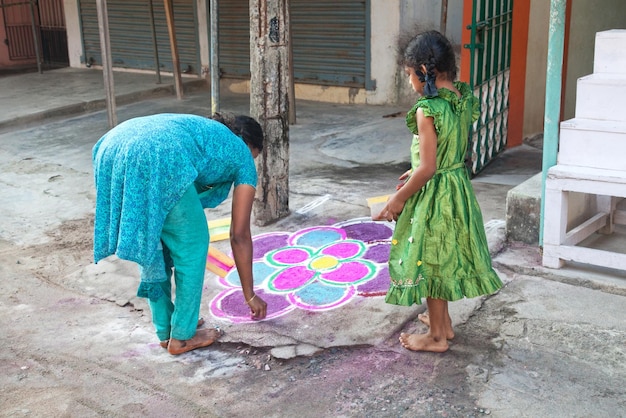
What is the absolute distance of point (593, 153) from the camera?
156 inches

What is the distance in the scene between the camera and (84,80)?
11555 millimetres

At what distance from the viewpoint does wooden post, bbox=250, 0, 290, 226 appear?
4930 millimetres

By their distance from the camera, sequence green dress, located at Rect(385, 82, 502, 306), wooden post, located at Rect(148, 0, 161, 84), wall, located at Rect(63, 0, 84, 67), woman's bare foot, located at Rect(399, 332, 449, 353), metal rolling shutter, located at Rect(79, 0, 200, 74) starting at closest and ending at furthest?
1. green dress, located at Rect(385, 82, 502, 306)
2. woman's bare foot, located at Rect(399, 332, 449, 353)
3. wooden post, located at Rect(148, 0, 161, 84)
4. metal rolling shutter, located at Rect(79, 0, 200, 74)
5. wall, located at Rect(63, 0, 84, 67)

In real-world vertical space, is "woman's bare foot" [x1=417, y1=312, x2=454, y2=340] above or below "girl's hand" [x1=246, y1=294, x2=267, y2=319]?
below

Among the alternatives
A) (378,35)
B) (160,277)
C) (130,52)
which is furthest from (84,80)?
(160,277)

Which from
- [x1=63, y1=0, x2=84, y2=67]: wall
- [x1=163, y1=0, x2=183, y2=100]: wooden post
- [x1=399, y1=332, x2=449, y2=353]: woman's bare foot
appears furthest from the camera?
[x1=63, y1=0, x2=84, y2=67]: wall

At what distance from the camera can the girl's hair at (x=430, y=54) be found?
310 centimetres

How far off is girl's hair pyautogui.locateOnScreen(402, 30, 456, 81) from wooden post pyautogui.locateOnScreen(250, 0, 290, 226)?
1955mm

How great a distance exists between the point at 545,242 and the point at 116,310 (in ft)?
8.04

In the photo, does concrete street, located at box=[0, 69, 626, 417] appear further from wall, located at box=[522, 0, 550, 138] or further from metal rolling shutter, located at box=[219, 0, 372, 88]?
metal rolling shutter, located at box=[219, 0, 372, 88]

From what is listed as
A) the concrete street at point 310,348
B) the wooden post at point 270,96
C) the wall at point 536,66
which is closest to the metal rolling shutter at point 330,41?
the wall at point 536,66

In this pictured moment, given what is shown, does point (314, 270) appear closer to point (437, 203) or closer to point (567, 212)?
point (437, 203)

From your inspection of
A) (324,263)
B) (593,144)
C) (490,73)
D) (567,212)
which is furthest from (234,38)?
(593,144)

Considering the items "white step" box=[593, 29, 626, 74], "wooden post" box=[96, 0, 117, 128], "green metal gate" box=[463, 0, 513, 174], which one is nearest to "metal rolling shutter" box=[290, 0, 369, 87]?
"green metal gate" box=[463, 0, 513, 174]
